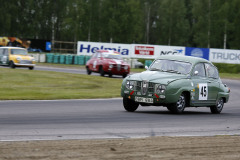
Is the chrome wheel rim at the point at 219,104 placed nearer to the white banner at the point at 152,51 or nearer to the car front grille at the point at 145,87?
the car front grille at the point at 145,87

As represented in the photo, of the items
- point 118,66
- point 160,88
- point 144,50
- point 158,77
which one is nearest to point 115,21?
point 144,50

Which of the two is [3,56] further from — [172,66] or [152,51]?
[172,66]

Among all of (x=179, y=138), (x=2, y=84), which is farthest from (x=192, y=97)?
(x=2, y=84)

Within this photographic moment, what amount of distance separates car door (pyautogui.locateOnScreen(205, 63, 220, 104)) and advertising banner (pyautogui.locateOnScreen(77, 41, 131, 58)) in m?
31.9

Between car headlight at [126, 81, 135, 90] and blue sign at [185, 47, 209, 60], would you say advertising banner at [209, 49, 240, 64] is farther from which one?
car headlight at [126, 81, 135, 90]

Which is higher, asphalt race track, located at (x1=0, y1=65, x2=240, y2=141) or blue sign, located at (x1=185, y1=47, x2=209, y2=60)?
blue sign, located at (x1=185, y1=47, x2=209, y2=60)

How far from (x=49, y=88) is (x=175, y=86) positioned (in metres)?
9.18

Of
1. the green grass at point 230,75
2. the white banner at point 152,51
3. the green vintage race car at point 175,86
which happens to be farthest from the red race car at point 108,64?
the green vintage race car at point 175,86

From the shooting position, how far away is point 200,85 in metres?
14.2

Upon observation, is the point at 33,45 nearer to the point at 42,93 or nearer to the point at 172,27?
the point at 172,27

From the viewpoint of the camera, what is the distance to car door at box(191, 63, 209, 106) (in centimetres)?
1395

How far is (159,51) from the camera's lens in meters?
44.9

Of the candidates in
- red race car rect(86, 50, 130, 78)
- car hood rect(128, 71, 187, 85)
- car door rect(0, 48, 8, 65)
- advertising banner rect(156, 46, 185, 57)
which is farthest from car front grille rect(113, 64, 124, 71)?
car hood rect(128, 71, 187, 85)

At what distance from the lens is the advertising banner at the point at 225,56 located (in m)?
40.8
